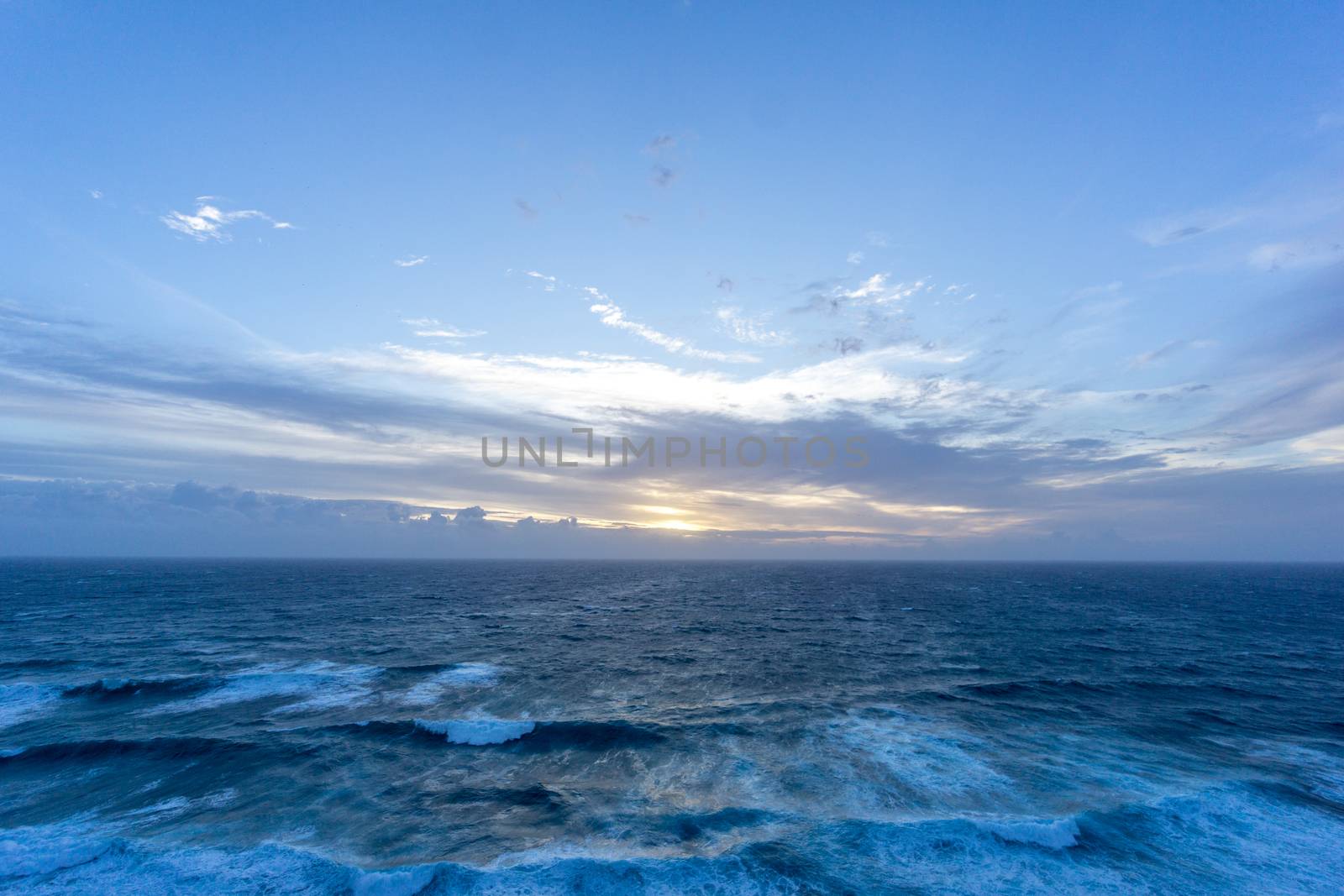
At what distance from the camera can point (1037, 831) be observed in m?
21.8

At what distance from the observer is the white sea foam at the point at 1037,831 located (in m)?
21.4

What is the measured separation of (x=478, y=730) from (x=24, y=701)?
105 feet

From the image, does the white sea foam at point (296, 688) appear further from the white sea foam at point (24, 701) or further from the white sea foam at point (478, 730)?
the white sea foam at point (478, 730)

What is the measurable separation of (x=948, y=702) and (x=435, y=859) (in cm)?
3303

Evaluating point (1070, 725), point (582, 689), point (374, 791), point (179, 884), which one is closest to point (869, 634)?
point (1070, 725)

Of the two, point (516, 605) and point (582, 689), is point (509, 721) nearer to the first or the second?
point (582, 689)

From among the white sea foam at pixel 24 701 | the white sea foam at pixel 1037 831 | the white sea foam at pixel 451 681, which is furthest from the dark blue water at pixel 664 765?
the white sea foam at pixel 451 681

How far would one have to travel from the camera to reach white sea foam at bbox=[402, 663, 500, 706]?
37594 mm

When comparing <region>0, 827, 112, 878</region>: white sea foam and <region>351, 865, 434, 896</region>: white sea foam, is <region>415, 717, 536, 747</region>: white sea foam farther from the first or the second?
<region>0, 827, 112, 878</region>: white sea foam

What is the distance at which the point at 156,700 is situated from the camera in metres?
37.2

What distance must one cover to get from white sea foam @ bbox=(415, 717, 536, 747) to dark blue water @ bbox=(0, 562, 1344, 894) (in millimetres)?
223

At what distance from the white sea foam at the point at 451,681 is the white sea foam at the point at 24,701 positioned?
71.1 feet

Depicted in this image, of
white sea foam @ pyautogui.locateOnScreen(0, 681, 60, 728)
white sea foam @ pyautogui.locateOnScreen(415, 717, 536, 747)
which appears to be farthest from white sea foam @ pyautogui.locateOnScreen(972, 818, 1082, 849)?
white sea foam @ pyautogui.locateOnScreen(0, 681, 60, 728)

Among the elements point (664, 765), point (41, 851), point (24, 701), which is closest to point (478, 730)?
point (664, 765)
